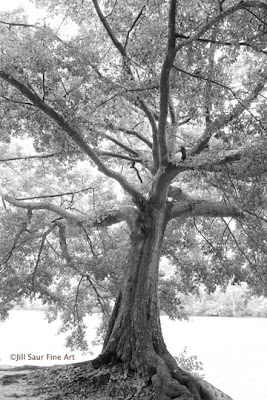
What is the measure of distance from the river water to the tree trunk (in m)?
4.25

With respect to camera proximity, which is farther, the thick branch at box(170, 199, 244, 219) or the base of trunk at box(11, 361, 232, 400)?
the thick branch at box(170, 199, 244, 219)

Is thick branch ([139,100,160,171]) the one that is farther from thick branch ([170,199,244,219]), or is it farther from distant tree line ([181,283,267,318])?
distant tree line ([181,283,267,318])

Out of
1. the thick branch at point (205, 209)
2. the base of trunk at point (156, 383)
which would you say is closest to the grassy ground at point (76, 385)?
the base of trunk at point (156, 383)

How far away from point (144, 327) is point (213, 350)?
15.0m

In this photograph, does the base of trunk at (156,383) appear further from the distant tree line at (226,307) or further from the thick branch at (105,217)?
the distant tree line at (226,307)

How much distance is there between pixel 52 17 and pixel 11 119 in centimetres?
198

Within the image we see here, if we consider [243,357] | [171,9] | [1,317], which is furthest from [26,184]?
[243,357]

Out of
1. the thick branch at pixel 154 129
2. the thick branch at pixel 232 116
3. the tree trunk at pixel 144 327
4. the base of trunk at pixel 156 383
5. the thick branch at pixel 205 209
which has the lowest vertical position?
the base of trunk at pixel 156 383

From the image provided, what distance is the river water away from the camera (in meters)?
13.1

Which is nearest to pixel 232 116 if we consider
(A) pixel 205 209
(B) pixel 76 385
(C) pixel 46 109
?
(C) pixel 46 109

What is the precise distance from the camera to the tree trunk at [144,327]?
4836mm

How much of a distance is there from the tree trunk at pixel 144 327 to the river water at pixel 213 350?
4.25 meters

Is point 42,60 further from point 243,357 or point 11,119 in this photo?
point 243,357

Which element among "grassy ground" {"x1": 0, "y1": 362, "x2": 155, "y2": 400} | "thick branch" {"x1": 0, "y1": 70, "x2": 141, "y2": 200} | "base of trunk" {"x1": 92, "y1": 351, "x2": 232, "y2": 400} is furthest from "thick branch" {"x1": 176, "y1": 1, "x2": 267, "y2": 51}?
"grassy ground" {"x1": 0, "y1": 362, "x2": 155, "y2": 400}
